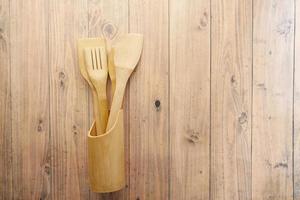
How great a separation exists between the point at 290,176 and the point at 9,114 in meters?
1.06

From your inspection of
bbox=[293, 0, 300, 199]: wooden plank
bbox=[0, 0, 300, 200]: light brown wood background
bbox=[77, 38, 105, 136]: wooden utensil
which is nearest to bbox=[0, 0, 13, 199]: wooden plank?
bbox=[0, 0, 300, 200]: light brown wood background

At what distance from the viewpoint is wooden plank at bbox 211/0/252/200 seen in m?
1.08

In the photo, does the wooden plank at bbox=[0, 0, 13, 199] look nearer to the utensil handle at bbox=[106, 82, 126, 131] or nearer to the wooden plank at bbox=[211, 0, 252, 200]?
the utensil handle at bbox=[106, 82, 126, 131]

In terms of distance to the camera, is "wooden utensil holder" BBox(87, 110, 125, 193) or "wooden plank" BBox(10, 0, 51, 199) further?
"wooden plank" BBox(10, 0, 51, 199)

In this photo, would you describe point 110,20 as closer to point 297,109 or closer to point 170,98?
point 170,98

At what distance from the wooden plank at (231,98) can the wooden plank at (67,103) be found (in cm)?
47

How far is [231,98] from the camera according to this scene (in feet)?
3.58

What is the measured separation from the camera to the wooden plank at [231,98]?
3.55 ft

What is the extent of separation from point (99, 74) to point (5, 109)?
1.35 feet

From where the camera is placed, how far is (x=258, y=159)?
3.56 feet

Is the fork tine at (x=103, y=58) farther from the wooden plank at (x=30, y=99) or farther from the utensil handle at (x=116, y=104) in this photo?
the wooden plank at (x=30, y=99)

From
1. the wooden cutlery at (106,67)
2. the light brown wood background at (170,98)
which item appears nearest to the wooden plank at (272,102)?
the light brown wood background at (170,98)

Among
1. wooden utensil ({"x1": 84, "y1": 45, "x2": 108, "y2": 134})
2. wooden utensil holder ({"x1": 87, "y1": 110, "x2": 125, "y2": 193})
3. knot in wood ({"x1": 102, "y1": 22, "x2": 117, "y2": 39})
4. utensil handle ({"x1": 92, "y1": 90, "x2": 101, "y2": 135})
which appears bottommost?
wooden utensil holder ({"x1": 87, "y1": 110, "x2": 125, "y2": 193})

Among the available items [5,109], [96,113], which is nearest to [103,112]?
[96,113]
